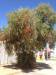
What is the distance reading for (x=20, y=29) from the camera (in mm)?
20344

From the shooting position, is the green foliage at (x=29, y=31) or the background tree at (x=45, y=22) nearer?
the green foliage at (x=29, y=31)

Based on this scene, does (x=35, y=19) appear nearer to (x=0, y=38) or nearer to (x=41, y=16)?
(x=41, y=16)

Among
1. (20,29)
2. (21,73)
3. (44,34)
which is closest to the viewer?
(21,73)

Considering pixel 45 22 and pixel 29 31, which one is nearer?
pixel 29 31

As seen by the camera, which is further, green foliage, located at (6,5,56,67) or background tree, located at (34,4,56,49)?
background tree, located at (34,4,56,49)

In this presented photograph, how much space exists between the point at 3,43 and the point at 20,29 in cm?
314

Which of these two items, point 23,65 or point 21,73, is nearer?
point 21,73

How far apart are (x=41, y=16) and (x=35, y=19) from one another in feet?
6.20

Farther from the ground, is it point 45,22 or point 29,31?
point 45,22

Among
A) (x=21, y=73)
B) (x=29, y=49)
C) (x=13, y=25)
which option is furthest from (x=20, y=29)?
(x=21, y=73)

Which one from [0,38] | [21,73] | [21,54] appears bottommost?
[21,73]

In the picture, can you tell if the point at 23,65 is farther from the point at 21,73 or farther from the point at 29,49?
the point at 21,73

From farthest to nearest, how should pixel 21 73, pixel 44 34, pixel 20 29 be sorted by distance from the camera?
pixel 44 34, pixel 20 29, pixel 21 73

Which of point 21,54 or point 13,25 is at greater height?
point 13,25
